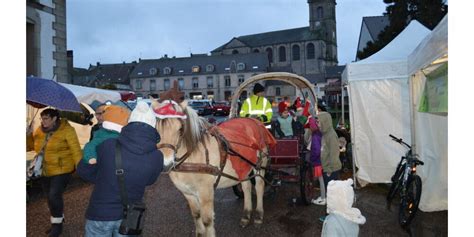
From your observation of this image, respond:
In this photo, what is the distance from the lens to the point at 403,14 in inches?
700

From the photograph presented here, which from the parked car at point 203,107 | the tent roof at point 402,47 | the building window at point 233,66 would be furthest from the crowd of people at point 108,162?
the building window at point 233,66

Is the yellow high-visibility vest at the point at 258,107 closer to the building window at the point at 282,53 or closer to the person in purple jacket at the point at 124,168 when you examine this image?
the person in purple jacket at the point at 124,168

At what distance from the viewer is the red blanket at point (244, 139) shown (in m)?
4.84

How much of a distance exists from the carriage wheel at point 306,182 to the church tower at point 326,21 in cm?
8962

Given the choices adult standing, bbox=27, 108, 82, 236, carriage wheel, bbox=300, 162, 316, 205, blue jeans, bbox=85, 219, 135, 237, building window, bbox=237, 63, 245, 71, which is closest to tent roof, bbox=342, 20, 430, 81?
carriage wheel, bbox=300, 162, 316, 205

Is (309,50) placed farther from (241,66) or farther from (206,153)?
(206,153)

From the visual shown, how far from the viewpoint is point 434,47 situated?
3.91 metres

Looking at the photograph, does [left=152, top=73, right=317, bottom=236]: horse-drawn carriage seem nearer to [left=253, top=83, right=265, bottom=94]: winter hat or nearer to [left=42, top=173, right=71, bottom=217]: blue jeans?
[left=253, top=83, right=265, bottom=94]: winter hat

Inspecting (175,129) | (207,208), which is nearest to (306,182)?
(207,208)

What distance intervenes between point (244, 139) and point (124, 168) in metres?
2.65

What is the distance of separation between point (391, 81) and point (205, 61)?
6545 cm
